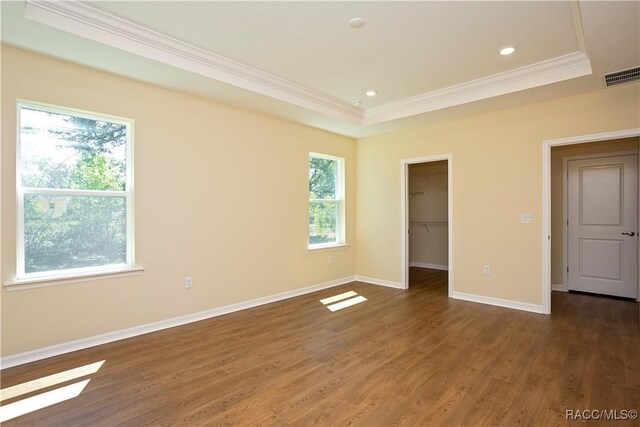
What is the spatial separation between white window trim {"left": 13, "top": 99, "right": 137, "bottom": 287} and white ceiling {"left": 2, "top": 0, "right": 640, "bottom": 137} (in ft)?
1.54

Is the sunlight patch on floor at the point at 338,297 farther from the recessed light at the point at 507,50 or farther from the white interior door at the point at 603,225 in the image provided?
the recessed light at the point at 507,50

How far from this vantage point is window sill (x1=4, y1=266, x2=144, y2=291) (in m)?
2.73

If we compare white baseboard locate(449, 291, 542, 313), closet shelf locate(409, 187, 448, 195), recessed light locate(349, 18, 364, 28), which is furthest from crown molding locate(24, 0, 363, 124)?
closet shelf locate(409, 187, 448, 195)

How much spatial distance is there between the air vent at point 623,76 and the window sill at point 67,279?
5177 mm

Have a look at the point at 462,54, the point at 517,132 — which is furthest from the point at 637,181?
the point at 462,54

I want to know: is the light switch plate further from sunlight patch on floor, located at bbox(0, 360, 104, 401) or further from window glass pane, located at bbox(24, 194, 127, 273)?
sunlight patch on floor, located at bbox(0, 360, 104, 401)

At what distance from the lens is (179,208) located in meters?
3.71

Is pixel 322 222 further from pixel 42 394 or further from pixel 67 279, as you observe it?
pixel 42 394

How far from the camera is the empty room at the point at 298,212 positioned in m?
2.38

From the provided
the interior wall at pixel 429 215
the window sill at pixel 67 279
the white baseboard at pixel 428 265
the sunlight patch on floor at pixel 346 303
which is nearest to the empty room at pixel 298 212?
the window sill at pixel 67 279

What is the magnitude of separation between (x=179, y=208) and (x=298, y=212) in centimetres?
185

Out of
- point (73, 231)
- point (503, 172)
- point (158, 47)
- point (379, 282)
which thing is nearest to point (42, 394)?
point (73, 231)

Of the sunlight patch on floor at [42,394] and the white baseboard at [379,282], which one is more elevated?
the white baseboard at [379,282]

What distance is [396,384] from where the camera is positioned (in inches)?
96.3
